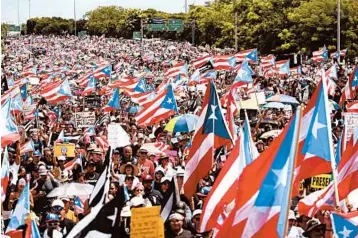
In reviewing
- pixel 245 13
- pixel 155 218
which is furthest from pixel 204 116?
pixel 245 13

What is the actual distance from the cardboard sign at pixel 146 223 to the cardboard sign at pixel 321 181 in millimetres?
3113

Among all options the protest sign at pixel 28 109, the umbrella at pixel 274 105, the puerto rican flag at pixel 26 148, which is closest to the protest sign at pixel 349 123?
the puerto rican flag at pixel 26 148

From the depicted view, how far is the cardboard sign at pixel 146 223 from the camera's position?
7570 millimetres

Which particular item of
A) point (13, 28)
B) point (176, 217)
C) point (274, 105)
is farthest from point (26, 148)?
point (13, 28)

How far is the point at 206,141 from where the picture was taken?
10.5m

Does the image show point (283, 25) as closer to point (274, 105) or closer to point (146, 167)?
point (274, 105)

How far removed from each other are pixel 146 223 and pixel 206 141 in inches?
119

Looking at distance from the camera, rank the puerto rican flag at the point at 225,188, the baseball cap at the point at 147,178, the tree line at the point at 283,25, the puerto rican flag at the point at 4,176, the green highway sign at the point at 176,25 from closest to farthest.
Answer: the puerto rican flag at the point at 225,188
the puerto rican flag at the point at 4,176
the baseball cap at the point at 147,178
the tree line at the point at 283,25
the green highway sign at the point at 176,25

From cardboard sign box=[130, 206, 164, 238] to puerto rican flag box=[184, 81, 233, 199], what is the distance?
7.17 ft

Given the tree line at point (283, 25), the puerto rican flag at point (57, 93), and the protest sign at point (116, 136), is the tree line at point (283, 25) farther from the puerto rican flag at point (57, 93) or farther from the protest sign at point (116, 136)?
the protest sign at point (116, 136)

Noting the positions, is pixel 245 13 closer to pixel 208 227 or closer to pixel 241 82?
pixel 241 82

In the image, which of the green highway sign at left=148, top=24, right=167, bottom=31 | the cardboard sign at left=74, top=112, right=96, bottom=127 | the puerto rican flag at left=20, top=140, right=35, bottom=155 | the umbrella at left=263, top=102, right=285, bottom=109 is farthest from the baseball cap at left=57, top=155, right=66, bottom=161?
the green highway sign at left=148, top=24, right=167, bottom=31

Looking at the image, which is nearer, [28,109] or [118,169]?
[118,169]

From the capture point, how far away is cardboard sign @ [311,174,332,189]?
1024cm
